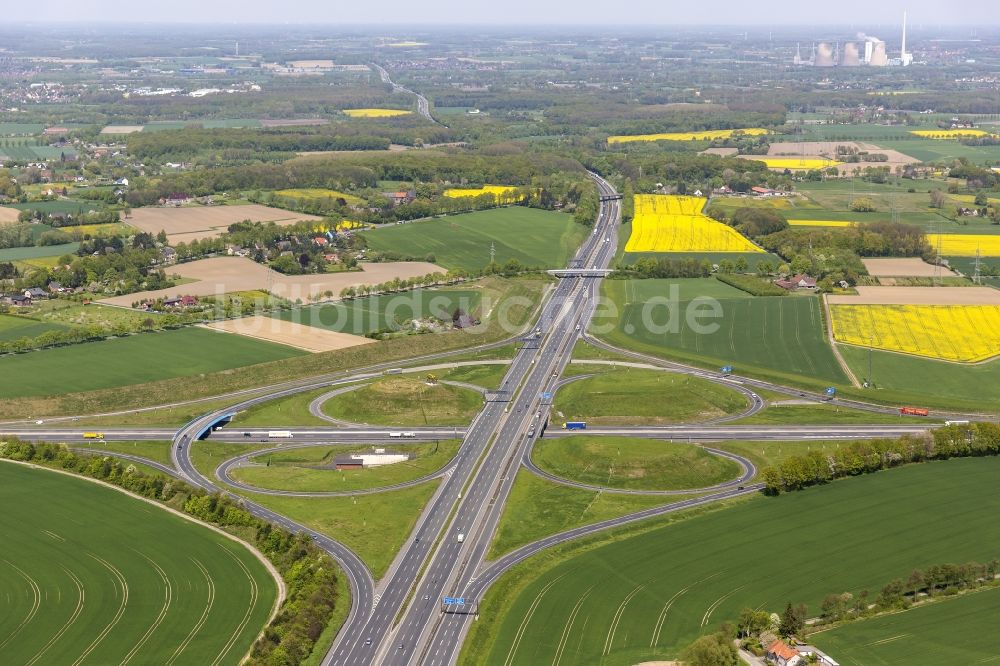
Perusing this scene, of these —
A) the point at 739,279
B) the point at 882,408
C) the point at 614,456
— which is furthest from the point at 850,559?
the point at 739,279

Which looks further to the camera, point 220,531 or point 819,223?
point 819,223

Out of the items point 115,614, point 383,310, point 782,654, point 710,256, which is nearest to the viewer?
point 782,654

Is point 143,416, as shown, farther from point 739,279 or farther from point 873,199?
point 873,199

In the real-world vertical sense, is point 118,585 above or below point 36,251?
below

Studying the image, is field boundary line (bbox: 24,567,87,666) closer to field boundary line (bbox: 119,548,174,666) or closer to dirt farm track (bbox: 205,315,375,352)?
field boundary line (bbox: 119,548,174,666)

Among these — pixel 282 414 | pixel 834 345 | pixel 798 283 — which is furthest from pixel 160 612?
pixel 798 283

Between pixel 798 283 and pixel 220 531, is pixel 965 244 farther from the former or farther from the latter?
pixel 220 531
